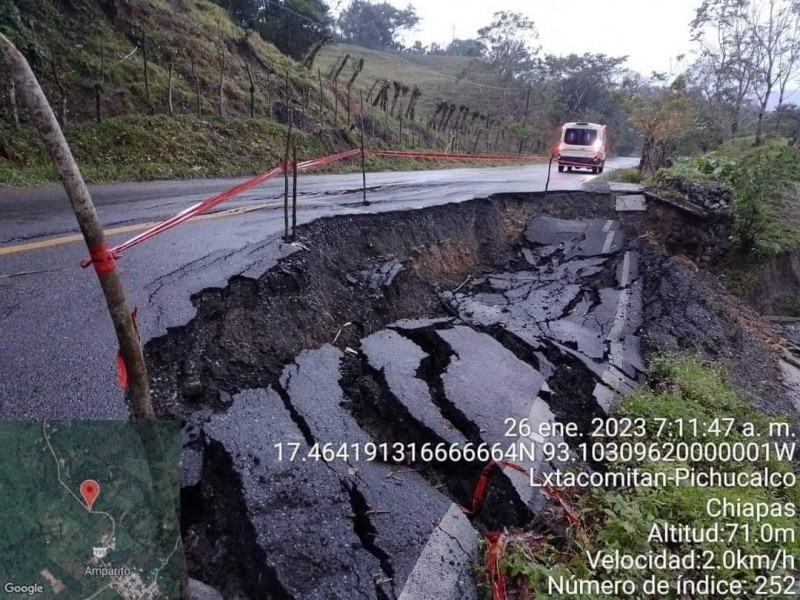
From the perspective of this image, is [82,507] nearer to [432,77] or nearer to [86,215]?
[86,215]

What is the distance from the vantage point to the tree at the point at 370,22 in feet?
210

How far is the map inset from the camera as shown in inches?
64.6

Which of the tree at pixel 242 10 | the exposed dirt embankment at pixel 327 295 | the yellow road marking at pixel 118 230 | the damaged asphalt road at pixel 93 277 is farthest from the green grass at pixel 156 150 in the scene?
the tree at pixel 242 10

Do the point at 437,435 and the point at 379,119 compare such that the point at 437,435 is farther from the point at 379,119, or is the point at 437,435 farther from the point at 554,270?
the point at 379,119

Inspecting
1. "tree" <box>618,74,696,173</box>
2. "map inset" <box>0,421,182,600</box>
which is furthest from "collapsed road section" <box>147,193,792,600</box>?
"tree" <box>618,74,696,173</box>

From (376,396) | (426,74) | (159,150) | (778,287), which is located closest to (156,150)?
(159,150)

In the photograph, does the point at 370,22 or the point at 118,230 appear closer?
the point at 118,230

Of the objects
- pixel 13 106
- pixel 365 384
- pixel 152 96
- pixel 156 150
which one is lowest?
pixel 365 384

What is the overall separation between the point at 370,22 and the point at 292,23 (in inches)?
1799

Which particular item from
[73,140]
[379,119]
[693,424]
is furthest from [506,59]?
[693,424]

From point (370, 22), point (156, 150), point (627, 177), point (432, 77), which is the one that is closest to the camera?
point (156, 150)

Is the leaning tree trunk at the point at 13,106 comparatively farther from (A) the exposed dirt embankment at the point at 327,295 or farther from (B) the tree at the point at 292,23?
(B) the tree at the point at 292,23

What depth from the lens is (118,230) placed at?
5707 millimetres

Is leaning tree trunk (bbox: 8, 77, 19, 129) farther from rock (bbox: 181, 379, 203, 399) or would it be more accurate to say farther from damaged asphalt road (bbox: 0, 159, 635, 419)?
rock (bbox: 181, 379, 203, 399)
